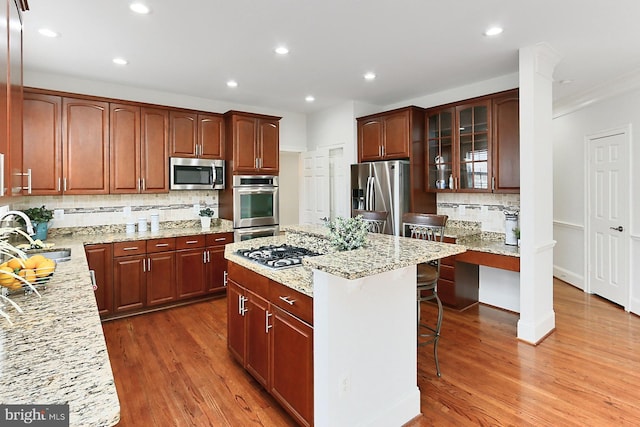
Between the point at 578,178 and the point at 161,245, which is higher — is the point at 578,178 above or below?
above

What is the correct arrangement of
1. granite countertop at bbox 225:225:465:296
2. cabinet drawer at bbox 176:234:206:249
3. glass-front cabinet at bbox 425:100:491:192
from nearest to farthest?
granite countertop at bbox 225:225:465:296, glass-front cabinet at bbox 425:100:491:192, cabinet drawer at bbox 176:234:206:249

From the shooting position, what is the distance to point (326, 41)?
120 inches

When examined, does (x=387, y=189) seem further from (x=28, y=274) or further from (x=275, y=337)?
(x=28, y=274)

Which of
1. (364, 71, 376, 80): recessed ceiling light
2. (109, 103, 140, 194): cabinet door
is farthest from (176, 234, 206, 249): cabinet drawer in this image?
(364, 71, 376, 80): recessed ceiling light

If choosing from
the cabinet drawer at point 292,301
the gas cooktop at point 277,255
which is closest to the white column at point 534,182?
the gas cooktop at point 277,255

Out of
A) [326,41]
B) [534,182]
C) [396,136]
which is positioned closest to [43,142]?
[326,41]

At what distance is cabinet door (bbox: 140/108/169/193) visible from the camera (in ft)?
14.1

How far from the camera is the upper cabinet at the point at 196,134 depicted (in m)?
4.51

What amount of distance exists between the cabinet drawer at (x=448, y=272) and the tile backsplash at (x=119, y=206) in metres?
3.23

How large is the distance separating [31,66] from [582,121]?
678 centimetres

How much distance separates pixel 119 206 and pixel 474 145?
443cm

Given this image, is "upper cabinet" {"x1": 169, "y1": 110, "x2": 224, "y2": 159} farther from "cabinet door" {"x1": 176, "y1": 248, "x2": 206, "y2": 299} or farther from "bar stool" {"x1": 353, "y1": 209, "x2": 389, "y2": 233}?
"bar stool" {"x1": 353, "y1": 209, "x2": 389, "y2": 233}

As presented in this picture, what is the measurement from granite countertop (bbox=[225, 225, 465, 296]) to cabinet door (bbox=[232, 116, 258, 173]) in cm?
215

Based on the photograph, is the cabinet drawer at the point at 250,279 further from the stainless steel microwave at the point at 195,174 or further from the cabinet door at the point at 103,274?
the stainless steel microwave at the point at 195,174
